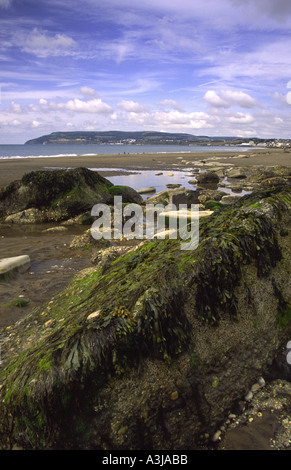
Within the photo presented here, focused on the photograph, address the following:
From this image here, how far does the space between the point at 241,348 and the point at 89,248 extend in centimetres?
667

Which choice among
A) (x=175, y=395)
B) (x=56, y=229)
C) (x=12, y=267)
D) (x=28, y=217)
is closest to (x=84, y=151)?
(x=28, y=217)

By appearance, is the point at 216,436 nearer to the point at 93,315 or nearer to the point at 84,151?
the point at 93,315

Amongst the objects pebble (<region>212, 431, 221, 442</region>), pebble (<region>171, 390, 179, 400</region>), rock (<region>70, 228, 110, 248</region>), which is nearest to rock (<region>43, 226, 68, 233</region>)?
rock (<region>70, 228, 110, 248</region>)

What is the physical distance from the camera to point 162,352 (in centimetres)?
291

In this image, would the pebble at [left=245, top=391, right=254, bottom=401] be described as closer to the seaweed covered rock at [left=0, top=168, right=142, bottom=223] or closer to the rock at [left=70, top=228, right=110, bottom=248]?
the rock at [left=70, top=228, right=110, bottom=248]

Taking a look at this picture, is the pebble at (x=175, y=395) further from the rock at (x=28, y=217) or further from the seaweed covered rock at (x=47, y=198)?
the rock at (x=28, y=217)

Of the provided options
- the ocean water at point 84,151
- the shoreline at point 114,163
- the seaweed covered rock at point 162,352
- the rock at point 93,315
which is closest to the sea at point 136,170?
the ocean water at point 84,151

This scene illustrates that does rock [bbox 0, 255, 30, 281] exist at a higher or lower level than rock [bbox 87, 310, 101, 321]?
lower

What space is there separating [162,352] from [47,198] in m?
11.7

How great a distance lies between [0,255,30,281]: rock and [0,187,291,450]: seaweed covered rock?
315 cm

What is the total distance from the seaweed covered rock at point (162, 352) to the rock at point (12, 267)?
3.15m

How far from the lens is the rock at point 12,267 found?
266 inches

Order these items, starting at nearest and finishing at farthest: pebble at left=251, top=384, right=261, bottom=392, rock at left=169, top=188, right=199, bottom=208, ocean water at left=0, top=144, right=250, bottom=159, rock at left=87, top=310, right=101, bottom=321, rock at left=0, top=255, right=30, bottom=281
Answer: rock at left=87, top=310, right=101, bottom=321, pebble at left=251, top=384, right=261, bottom=392, rock at left=0, top=255, right=30, bottom=281, rock at left=169, top=188, right=199, bottom=208, ocean water at left=0, top=144, right=250, bottom=159

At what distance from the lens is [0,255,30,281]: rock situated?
676 cm
